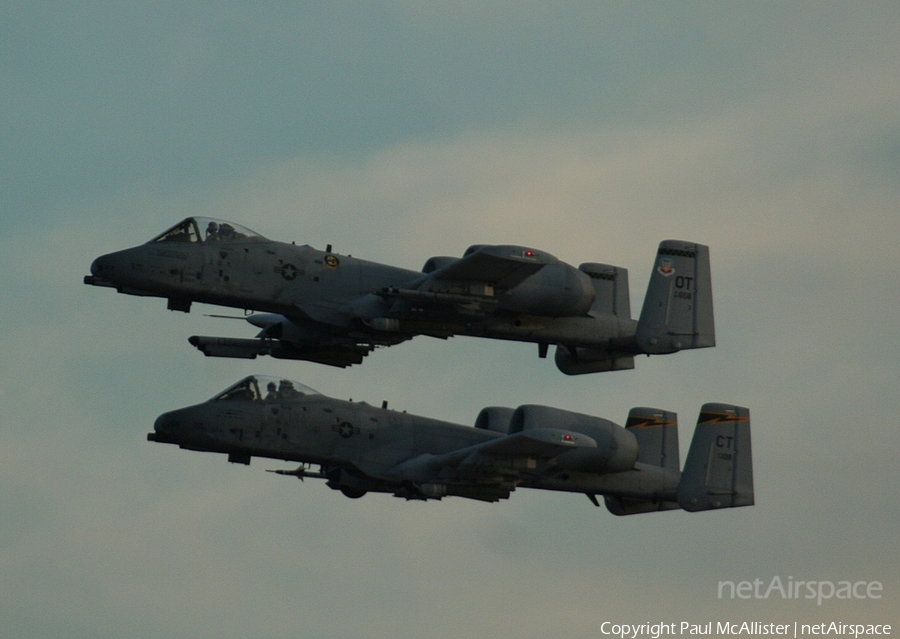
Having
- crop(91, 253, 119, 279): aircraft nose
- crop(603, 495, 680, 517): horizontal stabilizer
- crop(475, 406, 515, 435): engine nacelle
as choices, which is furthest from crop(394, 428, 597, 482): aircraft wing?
crop(91, 253, 119, 279): aircraft nose

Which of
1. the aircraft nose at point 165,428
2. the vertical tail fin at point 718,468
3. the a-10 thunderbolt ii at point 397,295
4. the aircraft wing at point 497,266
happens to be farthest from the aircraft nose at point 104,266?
the vertical tail fin at point 718,468

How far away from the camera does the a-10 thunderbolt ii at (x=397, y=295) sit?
1731 inches

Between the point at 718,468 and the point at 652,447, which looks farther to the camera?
the point at 652,447

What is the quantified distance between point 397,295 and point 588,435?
21.2 ft

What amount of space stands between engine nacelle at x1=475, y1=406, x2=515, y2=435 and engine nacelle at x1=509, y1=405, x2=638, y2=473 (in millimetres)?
2529

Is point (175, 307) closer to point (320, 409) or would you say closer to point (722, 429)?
point (320, 409)

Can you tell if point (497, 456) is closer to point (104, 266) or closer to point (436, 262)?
point (436, 262)

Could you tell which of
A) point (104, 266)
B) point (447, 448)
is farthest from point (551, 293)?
point (104, 266)

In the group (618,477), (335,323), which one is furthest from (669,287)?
(335,323)

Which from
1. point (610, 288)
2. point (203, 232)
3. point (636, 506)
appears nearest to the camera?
point (203, 232)

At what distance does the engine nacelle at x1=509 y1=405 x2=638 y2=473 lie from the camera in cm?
4623

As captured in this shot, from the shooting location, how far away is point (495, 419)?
49.7m

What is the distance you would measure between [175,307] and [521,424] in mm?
8721

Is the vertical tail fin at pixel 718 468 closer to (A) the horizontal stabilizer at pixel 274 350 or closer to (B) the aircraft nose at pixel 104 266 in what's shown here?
(A) the horizontal stabilizer at pixel 274 350
